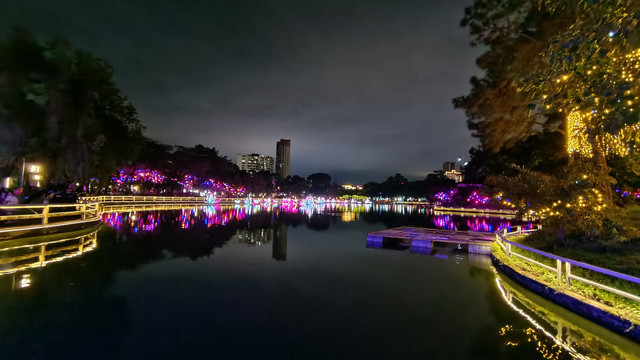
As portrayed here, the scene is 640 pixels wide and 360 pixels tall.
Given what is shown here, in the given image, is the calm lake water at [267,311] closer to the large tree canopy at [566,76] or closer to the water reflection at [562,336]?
the water reflection at [562,336]

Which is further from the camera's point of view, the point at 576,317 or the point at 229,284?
the point at 229,284

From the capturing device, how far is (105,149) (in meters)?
19.5

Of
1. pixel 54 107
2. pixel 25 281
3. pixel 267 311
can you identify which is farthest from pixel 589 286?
pixel 54 107

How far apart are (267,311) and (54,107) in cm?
1659

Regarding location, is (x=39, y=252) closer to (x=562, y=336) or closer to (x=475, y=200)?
(x=562, y=336)

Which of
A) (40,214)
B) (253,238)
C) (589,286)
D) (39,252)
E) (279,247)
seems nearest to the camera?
(589,286)

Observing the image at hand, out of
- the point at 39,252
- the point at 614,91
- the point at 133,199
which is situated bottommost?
the point at 39,252

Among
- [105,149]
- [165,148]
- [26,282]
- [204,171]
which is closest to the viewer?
[26,282]

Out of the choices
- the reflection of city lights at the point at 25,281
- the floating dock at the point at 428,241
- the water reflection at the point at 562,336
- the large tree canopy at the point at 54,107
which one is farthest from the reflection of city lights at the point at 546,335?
the large tree canopy at the point at 54,107

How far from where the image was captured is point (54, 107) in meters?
15.8

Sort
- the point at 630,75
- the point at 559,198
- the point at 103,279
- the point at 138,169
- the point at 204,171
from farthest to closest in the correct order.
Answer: the point at 204,171
the point at 138,169
the point at 559,198
the point at 103,279
the point at 630,75

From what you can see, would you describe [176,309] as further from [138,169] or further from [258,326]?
[138,169]

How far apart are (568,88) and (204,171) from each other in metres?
59.7

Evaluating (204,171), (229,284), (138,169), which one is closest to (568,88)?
(229,284)
